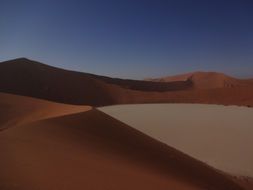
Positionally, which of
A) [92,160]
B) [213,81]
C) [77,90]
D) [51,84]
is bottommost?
[92,160]

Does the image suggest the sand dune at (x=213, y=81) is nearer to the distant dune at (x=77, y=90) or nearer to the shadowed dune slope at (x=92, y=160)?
the distant dune at (x=77, y=90)

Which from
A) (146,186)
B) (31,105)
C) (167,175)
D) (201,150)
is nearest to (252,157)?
(201,150)

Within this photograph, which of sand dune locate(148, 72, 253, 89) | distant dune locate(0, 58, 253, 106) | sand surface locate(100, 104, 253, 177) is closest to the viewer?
sand surface locate(100, 104, 253, 177)

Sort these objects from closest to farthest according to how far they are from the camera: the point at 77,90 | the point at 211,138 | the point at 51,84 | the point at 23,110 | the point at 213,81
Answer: the point at 211,138
the point at 23,110
the point at 51,84
the point at 77,90
the point at 213,81

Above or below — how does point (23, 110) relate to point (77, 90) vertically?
below

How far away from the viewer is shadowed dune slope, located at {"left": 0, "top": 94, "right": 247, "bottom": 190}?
13.9 feet

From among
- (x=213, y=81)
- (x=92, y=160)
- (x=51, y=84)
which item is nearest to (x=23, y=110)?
(x=92, y=160)

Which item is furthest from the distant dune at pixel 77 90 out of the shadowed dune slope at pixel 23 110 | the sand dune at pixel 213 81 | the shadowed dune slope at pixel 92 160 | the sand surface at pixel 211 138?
the sand dune at pixel 213 81

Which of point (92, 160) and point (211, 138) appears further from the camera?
point (211, 138)

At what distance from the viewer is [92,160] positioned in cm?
558

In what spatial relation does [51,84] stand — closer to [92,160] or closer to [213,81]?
[92,160]

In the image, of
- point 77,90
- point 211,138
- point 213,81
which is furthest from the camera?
point 213,81

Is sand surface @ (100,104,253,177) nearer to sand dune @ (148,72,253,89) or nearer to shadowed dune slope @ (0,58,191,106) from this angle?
shadowed dune slope @ (0,58,191,106)

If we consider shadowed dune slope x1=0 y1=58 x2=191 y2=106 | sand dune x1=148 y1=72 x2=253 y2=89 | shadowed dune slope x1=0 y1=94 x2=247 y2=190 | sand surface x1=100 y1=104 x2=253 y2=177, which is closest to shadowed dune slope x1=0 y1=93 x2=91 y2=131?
shadowed dune slope x1=0 y1=94 x2=247 y2=190
